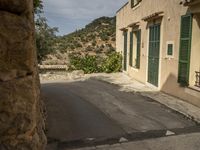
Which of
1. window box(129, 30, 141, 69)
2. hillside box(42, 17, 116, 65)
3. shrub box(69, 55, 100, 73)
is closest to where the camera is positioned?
window box(129, 30, 141, 69)

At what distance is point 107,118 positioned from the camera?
22.4 ft

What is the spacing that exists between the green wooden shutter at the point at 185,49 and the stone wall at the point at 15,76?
608 cm

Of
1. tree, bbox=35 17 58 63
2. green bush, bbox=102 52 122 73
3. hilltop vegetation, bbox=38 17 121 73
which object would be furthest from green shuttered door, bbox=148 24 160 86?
tree, bbox=35 17 58 63

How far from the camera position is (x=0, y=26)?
101 inches

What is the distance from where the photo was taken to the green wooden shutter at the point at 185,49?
26.2 ft

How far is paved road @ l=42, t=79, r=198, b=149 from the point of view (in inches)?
223

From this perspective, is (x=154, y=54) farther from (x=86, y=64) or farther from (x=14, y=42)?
(x=86, y=64)

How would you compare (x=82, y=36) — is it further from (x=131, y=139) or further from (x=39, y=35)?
(x=131, y=139)

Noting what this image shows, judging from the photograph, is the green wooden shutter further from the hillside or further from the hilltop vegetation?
the hillside

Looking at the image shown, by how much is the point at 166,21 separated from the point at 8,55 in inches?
318

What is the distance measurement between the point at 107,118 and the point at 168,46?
411 cm

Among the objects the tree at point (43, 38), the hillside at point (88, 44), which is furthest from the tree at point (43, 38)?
the hillside at point (88, 44)

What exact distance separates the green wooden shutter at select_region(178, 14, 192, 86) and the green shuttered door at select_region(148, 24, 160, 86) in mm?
2304

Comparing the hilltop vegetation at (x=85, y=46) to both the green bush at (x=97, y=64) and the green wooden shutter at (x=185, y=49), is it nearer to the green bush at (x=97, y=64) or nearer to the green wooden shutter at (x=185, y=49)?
the green bush at (x=97, y=64)
